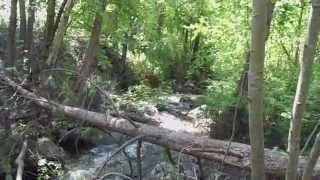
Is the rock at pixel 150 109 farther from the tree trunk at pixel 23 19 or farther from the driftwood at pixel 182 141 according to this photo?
the driftwood at pixel 182 141

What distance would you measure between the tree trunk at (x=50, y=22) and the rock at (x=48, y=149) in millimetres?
3073

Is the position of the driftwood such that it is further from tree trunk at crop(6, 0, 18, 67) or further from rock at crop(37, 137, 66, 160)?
tree trunk at crop(6, 0, 18, 67)

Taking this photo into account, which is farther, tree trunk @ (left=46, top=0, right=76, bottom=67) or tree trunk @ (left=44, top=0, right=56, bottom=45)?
tree trunk @ (left=44, top=0, right=56, bottom=45)

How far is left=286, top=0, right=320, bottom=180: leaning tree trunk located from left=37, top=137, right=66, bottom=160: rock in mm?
5075

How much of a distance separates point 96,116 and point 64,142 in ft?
6.43

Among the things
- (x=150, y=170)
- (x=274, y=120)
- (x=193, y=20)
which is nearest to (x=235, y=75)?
(x=274, y=120)

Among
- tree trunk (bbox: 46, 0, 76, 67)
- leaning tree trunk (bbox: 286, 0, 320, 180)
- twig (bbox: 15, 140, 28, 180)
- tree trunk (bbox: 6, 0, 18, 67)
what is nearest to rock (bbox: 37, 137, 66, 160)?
twig (bbox: 15, 140, 28, 180)

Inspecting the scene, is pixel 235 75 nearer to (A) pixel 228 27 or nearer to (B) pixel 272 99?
(A) pixel 228 27

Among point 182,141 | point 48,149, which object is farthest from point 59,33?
point 182,141

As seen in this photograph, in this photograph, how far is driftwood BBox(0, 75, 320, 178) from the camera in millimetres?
4738

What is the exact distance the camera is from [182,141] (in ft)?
17.6

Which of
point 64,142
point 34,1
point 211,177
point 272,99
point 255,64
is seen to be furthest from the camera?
point 34,1

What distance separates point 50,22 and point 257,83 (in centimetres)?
793

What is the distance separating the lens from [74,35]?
13805 millimetres
